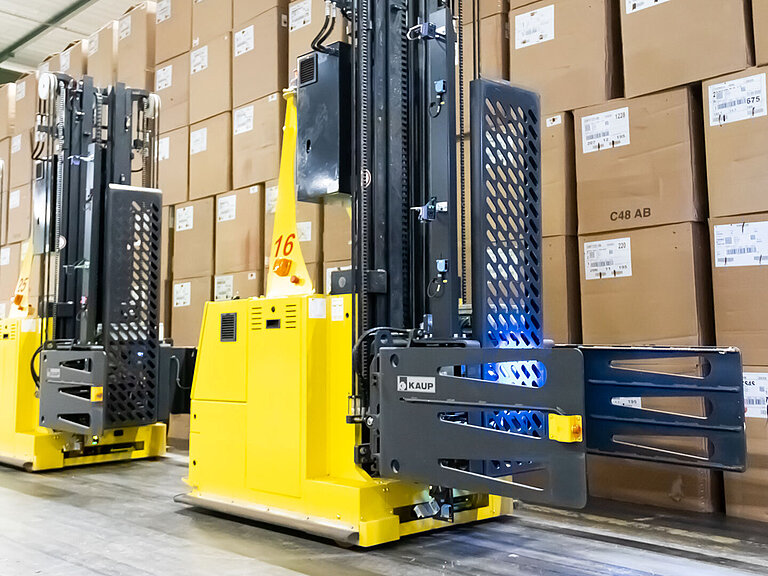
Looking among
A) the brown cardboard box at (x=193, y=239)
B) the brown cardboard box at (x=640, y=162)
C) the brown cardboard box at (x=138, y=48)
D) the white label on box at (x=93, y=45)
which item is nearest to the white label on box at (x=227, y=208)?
the brown cardboard box at (x=193, y=239)

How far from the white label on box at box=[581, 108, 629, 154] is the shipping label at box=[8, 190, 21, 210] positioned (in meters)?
6.16

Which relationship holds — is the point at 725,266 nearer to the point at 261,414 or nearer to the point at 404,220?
the point at 404,220

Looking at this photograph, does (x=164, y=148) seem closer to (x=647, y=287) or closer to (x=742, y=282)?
(x=647, y=287)

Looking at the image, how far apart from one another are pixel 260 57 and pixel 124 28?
2.11 m

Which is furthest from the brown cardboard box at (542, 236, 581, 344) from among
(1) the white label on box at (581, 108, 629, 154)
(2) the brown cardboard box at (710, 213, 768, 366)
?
(2) the brown cardboard box at (710, 213, 768, 366)

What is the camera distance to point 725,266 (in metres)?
3.52

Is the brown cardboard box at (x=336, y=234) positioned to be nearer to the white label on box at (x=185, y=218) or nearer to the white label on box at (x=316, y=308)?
the white label on box at (x=185, y=218)

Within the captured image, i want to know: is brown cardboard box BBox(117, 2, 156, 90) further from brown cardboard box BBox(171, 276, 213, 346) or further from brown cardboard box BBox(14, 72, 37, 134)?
brown cardboard box BBox(171, 276, 213, 346)

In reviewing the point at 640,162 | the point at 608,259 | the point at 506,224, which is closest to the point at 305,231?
the point at 608,259

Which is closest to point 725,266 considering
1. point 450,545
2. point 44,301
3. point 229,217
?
point 450,545

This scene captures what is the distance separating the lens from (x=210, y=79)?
616 centimetres

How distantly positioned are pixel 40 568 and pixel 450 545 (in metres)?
1.54

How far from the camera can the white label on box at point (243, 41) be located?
5.86m

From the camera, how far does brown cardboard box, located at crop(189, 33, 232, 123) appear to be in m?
6.04
